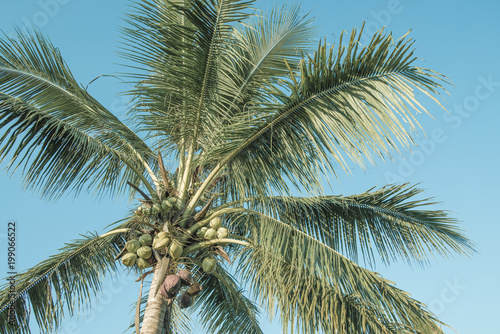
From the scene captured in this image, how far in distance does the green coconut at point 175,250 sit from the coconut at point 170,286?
19 cm

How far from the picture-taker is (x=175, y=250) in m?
4.26

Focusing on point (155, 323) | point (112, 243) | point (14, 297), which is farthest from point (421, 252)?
point (14, 297)

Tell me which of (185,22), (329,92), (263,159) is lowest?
(263,159)

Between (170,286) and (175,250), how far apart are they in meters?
0.32

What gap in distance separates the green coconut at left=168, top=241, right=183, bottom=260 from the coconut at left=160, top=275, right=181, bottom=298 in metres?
Answer: 0.19

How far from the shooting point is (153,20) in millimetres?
4570

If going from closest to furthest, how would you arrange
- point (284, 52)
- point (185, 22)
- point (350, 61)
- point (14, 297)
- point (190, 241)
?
point (350, 61) < point (190, 241) < point (14, 297) < point (185, 22) < point (284, 52)

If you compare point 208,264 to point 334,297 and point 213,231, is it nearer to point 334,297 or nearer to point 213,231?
point 213,231

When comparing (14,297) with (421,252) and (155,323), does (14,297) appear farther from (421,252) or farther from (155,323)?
(421,252)

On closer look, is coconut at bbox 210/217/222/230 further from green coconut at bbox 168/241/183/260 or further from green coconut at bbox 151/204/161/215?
green coconut at bbox 151/204/161/215

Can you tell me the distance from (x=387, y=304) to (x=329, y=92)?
2.01 meters

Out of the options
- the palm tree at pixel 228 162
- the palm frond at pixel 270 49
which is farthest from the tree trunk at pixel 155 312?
the palm frond at pixel 270 49

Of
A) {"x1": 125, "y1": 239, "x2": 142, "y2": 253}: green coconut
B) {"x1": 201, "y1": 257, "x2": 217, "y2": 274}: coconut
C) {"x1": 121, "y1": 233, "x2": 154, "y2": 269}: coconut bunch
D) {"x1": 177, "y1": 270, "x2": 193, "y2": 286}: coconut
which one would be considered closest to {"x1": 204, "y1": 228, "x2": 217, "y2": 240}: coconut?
{"x1": 201, "y1": 257, "x2": 217, "y2": 274}: coconut

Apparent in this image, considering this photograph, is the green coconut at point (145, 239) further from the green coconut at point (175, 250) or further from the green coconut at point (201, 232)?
the green coconut at point (201, 232)
